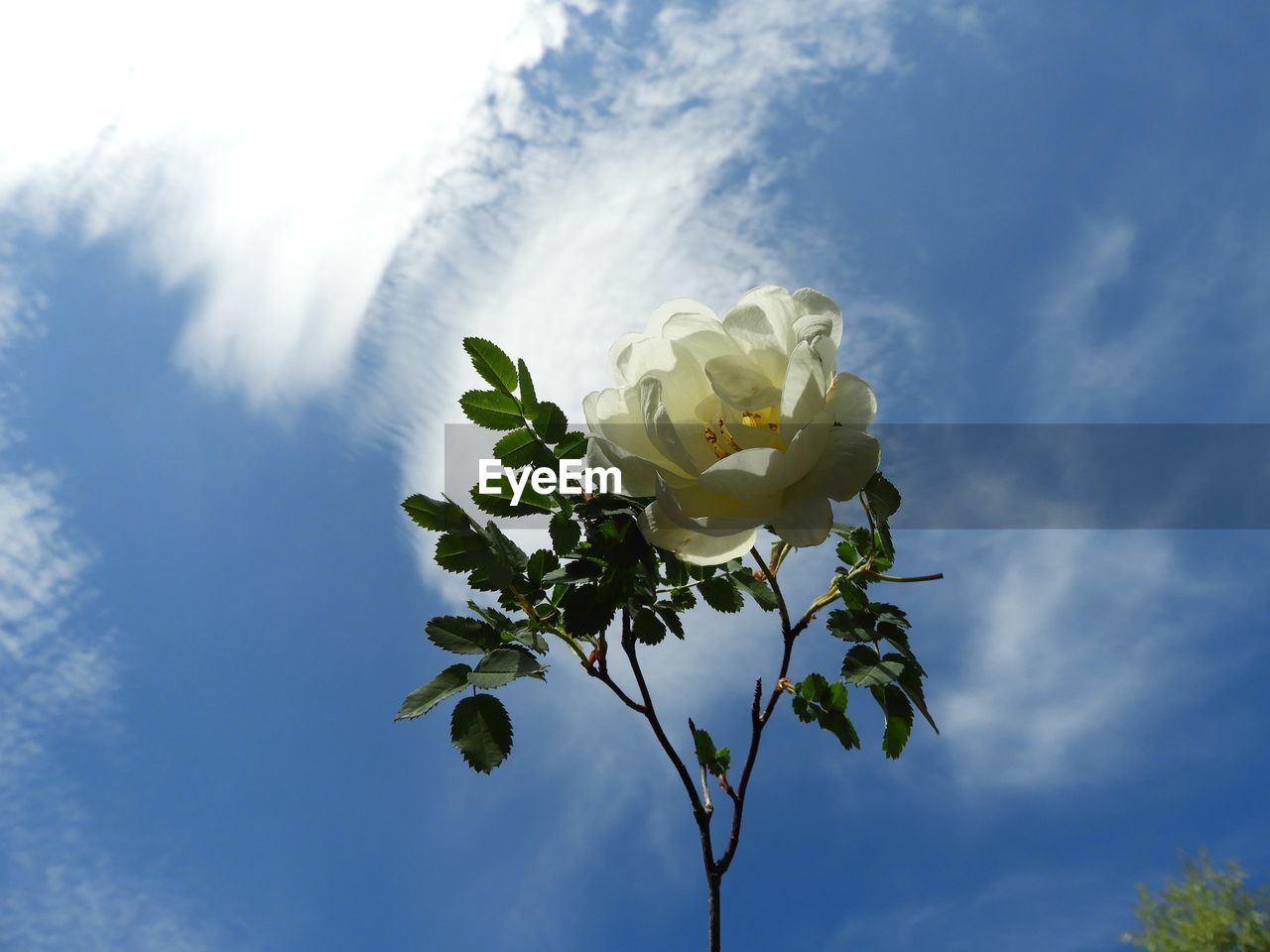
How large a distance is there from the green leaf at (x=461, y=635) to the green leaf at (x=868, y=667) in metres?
0.60

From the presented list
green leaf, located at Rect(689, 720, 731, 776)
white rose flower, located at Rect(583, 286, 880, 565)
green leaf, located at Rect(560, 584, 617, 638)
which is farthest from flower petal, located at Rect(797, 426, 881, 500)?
green leaf, located at Rect(689, 720, 731, 776)

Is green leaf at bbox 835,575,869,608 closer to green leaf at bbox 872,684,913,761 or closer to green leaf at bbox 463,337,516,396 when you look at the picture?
green leaf at bbox 872,684,913,761

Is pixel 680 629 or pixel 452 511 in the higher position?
pixel 680 629

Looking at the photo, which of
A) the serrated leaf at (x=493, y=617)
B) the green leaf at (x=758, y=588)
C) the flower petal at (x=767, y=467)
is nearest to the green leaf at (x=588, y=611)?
the serrated leaf at (x=493, y=617)

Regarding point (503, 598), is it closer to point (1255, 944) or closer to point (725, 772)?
point (725, 772)

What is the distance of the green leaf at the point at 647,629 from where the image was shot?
1759 millimetres

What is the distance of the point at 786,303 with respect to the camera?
4.05ft

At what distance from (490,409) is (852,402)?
610 mm

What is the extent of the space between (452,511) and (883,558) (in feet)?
2.77

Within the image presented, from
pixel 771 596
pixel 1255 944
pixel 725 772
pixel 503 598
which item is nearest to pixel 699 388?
pixel 503 598

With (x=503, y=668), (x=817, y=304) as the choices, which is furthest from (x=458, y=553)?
(x=817, y=304)

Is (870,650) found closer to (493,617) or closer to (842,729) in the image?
(842,729)

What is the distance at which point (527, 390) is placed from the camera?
1413mm

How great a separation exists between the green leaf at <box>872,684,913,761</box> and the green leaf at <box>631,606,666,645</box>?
466 mm
